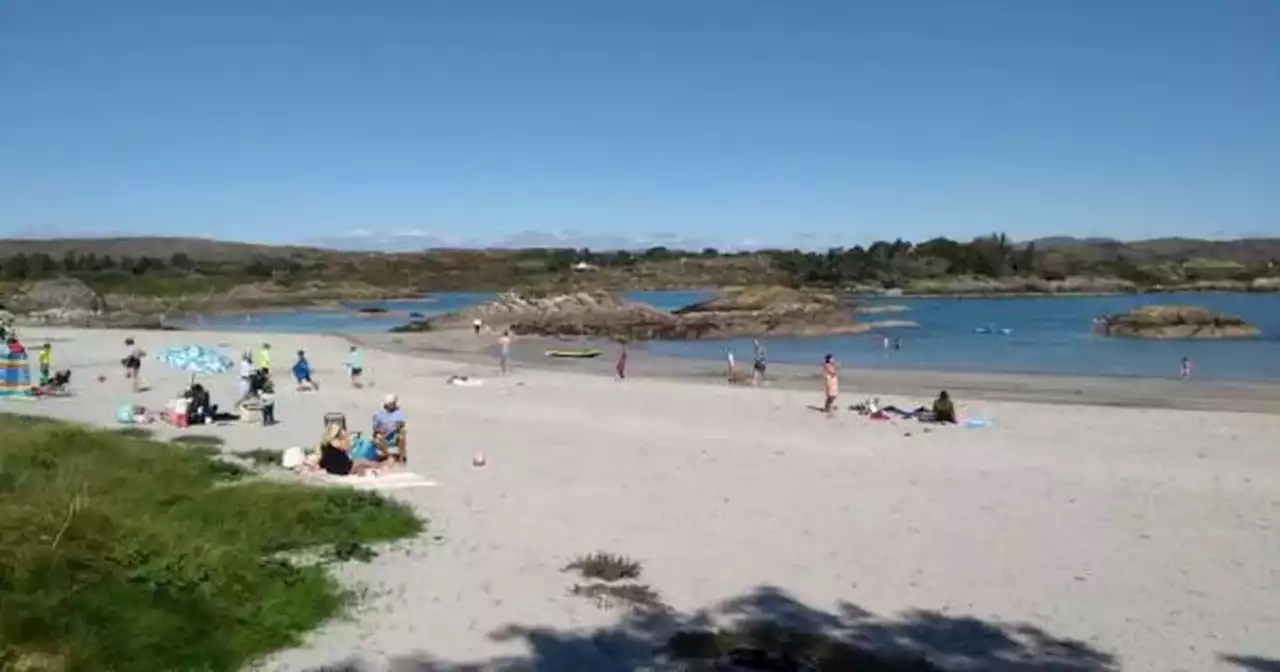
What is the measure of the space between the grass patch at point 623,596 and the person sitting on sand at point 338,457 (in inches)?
249

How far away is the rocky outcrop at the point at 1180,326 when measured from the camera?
192ft

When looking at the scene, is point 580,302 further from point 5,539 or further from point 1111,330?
point 5,539

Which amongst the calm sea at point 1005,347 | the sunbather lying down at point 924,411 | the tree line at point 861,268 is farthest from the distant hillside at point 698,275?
the sunbather lying down at point 924,411

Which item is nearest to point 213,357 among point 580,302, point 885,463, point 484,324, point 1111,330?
point 885,463

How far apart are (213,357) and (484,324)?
108 ft

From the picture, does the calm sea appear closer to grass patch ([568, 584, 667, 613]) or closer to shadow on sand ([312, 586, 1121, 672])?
shadow on sand ([312, 586, 1121, 672])

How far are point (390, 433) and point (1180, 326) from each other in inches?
2107

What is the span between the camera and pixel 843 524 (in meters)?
12.5

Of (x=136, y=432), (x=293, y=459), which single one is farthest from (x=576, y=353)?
(x=293, y=459)

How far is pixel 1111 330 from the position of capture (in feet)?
206

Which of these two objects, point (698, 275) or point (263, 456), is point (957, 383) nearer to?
point (263, 456)

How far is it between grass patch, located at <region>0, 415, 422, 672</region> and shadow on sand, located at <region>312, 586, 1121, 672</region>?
105cm

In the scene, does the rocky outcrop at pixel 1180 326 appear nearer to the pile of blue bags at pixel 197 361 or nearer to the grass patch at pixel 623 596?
the pile of blue bags at pixel 197 361

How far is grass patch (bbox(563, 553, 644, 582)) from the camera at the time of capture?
32.8 feet
